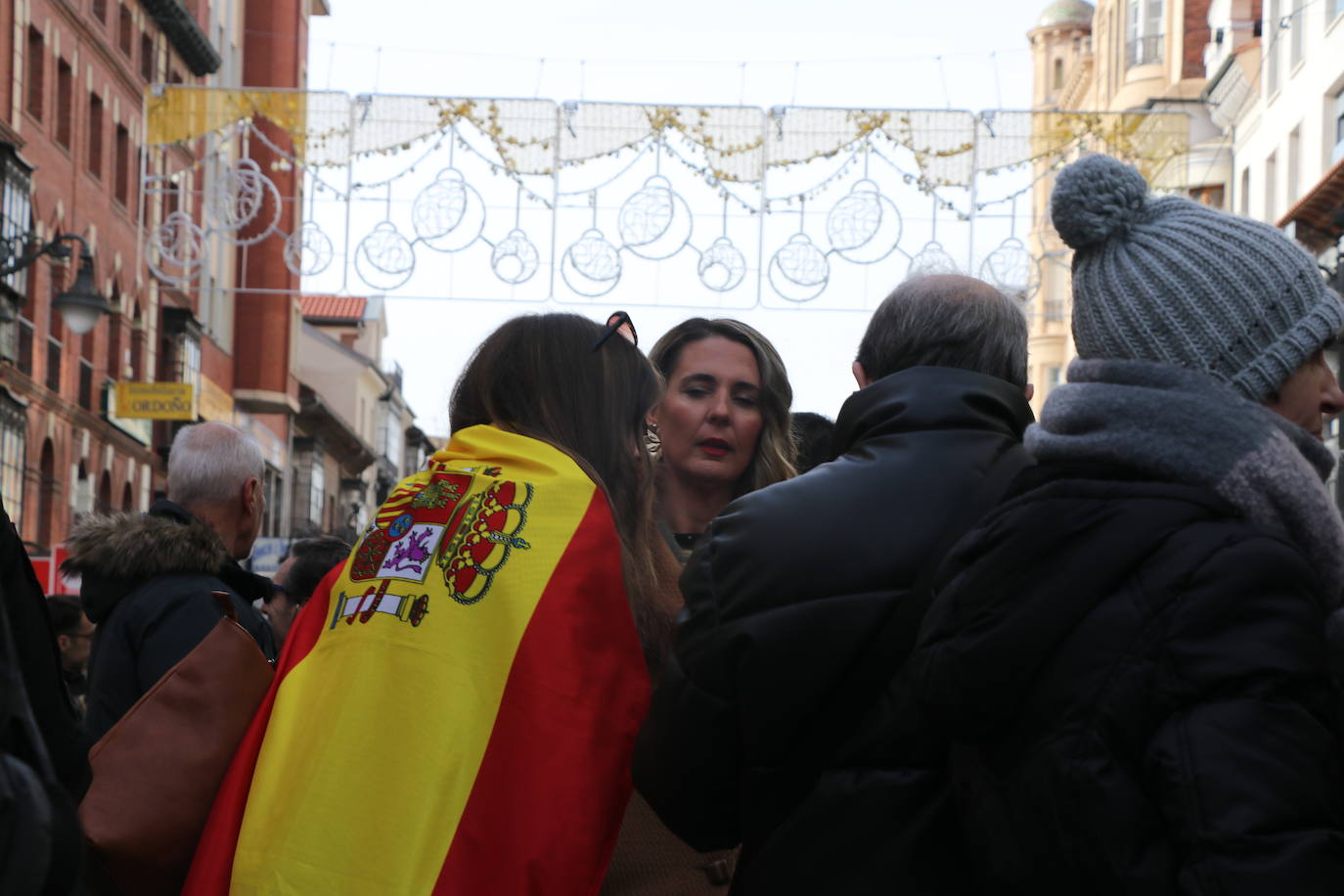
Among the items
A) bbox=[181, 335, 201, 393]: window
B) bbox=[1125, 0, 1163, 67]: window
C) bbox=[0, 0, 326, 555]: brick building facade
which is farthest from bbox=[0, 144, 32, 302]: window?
bbox=[1125, 0, 1163, 67]: window

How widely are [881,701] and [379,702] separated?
1056mm

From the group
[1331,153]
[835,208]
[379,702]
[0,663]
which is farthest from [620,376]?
[1331,153]

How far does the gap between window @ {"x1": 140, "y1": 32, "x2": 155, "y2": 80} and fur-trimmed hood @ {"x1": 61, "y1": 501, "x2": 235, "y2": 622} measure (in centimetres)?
3748

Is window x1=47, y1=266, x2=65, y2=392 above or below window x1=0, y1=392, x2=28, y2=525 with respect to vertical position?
above

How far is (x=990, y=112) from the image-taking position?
1877 centimetres

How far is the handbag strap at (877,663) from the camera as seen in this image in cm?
308

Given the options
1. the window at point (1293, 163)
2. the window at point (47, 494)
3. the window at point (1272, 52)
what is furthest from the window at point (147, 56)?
the window at point (1293, 163)

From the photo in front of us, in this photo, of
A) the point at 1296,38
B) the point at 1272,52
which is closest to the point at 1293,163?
the point at 1296,38

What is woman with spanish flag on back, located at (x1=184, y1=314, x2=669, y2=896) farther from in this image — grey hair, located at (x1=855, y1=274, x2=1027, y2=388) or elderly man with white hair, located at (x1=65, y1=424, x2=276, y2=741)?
elderly man with white hair, located at (x1=65, y1=424, x2=276, y2=741)

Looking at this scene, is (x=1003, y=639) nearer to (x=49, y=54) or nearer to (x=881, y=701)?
(x=881, y=701)

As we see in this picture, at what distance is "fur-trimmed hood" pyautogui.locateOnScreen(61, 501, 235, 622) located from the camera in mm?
5238

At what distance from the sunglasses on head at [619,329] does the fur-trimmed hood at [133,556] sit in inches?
64.8

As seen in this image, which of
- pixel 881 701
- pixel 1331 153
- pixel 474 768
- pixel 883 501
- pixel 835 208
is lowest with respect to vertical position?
pixel 474 768

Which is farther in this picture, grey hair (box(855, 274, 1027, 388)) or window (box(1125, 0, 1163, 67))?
window (box(1125, 0, 1163, 67))
